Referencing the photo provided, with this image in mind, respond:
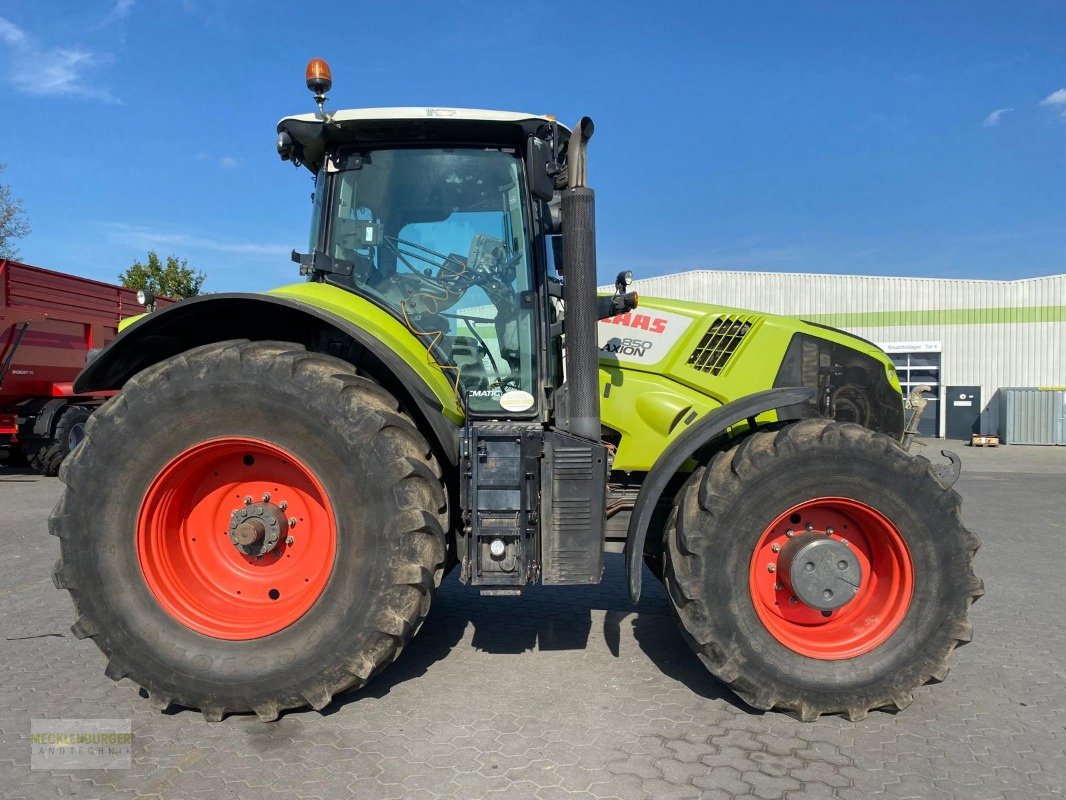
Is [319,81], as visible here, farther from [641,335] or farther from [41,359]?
[41,359]

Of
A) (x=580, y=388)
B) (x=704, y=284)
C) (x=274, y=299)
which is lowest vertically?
(x=580, y=388)

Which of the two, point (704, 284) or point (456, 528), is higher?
point (704, 284)

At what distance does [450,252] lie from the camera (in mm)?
3561

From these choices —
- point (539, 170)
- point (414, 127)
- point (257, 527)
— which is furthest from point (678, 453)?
point (414, 127)

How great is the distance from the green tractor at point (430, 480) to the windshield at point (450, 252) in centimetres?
1

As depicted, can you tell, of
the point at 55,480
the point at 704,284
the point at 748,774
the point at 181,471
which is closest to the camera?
the point at 748,774

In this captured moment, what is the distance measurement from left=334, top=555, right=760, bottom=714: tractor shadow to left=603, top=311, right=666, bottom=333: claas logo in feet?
5.53

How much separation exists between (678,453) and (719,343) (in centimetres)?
100

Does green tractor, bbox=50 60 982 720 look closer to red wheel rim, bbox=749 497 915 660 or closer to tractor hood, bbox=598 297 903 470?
red wheel rim, bbox=749 497 915 660

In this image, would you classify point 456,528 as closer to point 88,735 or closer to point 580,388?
point 580,388

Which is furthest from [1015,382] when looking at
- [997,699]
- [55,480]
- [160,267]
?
[160,267]

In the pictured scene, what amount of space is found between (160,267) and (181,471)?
945 inches

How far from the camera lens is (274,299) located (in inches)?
118

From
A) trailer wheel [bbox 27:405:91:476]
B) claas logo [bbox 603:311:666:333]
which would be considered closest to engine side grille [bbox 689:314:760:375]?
claas logo [bbox 603:311:666:333]
